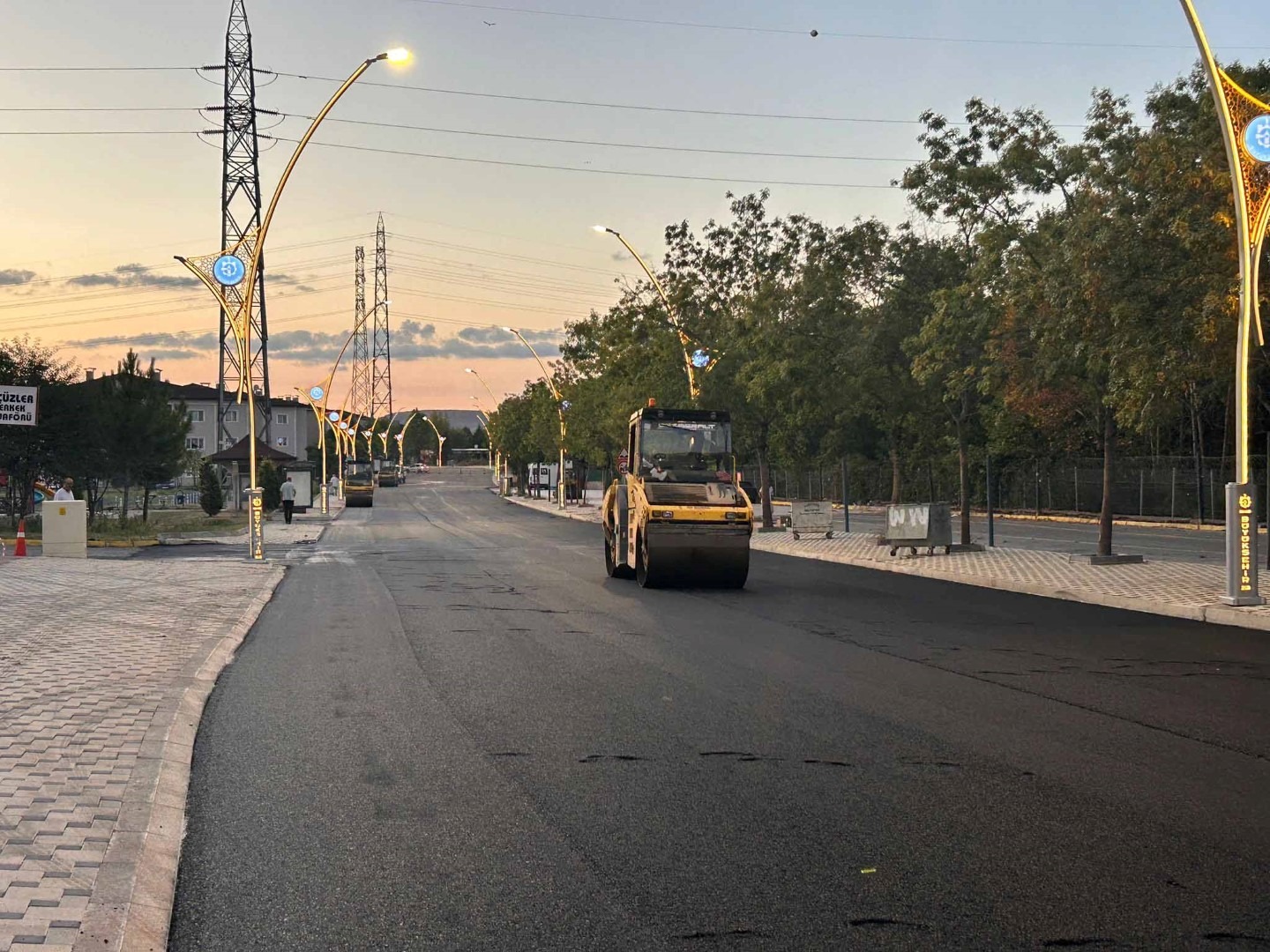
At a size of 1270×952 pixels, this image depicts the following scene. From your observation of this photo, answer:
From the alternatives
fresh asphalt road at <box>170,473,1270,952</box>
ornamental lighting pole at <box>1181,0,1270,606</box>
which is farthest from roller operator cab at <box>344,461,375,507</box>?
ornamental lighting pole at <box>1181,0,1270,606</box>

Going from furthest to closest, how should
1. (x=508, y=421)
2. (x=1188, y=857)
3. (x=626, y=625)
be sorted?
(x=508, y=421) < (x=626, y=625) < (x=1188, y=857)

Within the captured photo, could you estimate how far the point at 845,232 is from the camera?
28.9 meters

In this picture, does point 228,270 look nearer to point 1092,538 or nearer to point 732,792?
point 1092,538

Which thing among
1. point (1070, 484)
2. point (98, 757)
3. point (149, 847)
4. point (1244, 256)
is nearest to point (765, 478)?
point (1070, 484)

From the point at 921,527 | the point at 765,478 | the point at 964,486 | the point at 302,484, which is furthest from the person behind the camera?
the point at 302,484

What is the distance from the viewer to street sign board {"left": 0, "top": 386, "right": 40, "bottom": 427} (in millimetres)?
29484

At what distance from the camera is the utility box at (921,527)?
86.2 ft

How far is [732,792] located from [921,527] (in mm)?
20478

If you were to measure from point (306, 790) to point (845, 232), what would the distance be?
24166 millimetres

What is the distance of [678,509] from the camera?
63.9ft

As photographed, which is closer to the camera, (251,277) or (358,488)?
(251,277)

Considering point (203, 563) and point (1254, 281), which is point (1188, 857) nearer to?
point (1254, 281)

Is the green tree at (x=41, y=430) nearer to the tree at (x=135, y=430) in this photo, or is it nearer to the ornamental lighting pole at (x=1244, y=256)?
the tree at (x=135, y=430)

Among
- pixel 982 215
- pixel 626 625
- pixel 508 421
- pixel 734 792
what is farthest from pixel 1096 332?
pixel 508 421
